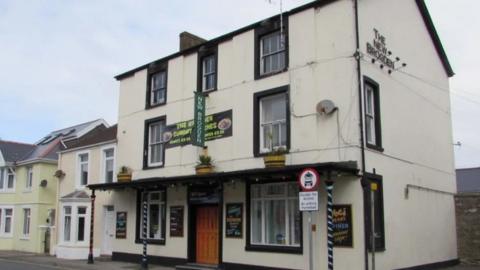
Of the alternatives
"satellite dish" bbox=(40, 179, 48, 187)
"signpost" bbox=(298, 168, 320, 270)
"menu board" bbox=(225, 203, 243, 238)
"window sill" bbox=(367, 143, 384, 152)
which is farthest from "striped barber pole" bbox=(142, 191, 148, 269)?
"satellite dish" bbox=(40, 179, 48, 187)

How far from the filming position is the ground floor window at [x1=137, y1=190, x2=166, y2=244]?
20281 millimetres

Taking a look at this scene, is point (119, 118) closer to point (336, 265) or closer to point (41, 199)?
point (41, 199)

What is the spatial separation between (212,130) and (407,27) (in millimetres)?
8129

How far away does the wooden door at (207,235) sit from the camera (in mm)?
18359

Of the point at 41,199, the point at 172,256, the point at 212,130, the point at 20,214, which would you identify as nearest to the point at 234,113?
the point at 212,130

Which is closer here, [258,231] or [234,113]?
[258,231]

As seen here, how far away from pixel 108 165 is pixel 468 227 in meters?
15.8

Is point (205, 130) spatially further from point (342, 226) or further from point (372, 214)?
point (372, 214)

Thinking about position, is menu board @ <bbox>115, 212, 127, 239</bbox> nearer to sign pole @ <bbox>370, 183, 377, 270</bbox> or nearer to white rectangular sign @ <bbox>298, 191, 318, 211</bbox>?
sign pole @ <bbox>370, 183, 377, 270</bbox>

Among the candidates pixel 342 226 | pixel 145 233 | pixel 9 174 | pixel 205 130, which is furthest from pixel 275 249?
pixel 9 174

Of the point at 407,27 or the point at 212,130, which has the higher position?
the point at 407,27

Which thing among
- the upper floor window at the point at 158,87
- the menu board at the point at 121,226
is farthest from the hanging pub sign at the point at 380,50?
the menu board at the point at 121,226

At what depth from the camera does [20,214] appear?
30.3 m

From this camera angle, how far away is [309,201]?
12281mm
